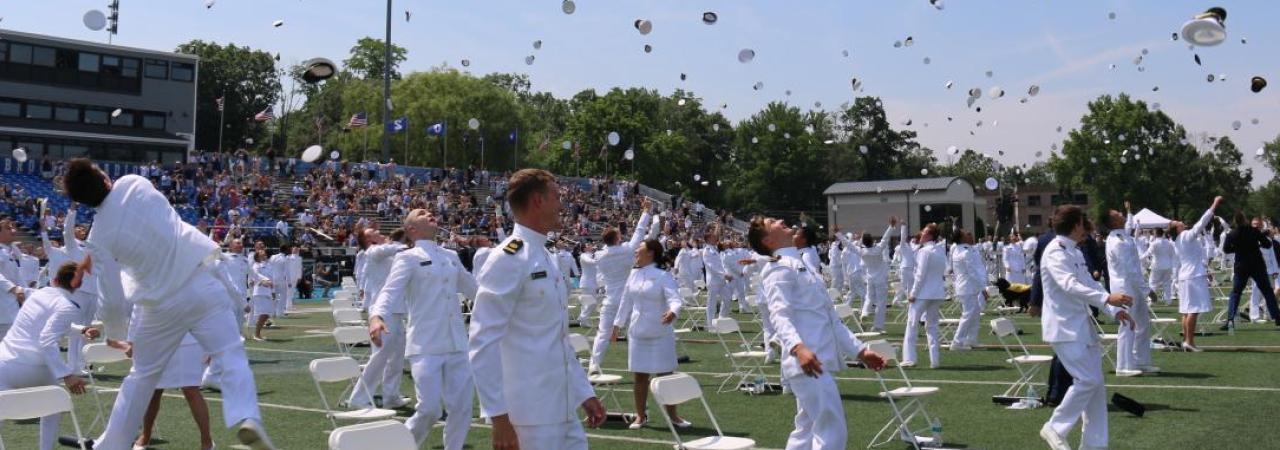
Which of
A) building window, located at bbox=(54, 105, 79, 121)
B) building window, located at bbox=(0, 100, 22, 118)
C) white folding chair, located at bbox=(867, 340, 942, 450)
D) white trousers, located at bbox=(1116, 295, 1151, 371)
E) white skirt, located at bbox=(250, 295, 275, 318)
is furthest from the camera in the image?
building window, located at bbox=(54, 105, 79, 121)

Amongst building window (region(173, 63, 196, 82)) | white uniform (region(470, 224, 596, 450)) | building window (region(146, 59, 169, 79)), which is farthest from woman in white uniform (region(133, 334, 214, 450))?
building window (region(173, 63, 196, 82))

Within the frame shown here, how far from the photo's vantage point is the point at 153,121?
54469 mm

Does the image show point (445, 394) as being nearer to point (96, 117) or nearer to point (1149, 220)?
point (1149, 220)

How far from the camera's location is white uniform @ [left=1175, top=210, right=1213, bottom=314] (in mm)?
15969

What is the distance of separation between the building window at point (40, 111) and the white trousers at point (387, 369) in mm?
47158

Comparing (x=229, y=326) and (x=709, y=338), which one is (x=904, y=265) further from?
(x=229, y=326)

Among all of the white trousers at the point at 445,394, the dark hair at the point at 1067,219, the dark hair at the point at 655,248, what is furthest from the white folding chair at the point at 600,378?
the dark hair at the point at 1067,219

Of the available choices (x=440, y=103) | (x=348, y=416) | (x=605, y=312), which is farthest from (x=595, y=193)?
(x=348, y=416)

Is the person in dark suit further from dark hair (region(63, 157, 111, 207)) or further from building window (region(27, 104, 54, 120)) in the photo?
building window (region(27, 104, 54, 120))

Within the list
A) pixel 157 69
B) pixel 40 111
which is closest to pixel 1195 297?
pixel 40 111

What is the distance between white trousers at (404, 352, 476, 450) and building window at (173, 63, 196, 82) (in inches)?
2093

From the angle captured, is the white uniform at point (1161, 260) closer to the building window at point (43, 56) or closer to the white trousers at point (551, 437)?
the white trousers at point (551, 437)

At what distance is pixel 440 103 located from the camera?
73375 millimetres

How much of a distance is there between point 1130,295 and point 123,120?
168ft
